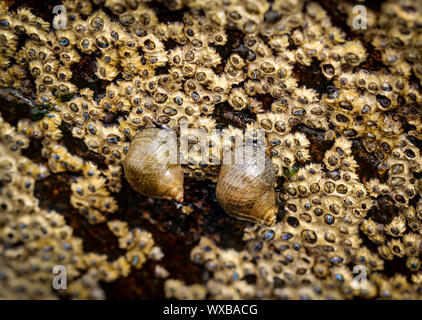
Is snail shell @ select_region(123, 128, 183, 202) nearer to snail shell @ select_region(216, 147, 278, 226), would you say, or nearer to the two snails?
the two snails

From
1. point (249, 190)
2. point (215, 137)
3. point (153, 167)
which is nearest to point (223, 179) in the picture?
point (249, 190)

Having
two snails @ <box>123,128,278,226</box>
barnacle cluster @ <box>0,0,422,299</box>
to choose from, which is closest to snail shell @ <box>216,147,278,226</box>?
two snails @ <box>123,128,278,226</box>

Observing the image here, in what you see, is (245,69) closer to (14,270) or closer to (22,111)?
(22,111)

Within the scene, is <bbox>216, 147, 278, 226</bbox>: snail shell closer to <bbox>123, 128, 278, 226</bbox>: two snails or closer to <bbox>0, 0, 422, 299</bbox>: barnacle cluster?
<bbox>123, 128, 278, 226</bbox>: two snails

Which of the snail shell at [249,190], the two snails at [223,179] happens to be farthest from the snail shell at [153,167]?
the snail shell at [249,190]

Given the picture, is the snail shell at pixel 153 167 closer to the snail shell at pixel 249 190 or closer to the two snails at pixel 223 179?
the two snails at pixel 223 179

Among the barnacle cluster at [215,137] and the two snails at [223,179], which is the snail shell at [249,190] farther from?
the barnacle cluster at [215,137]

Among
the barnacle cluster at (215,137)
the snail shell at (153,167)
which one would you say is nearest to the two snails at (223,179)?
the snail shell at (153,167)
